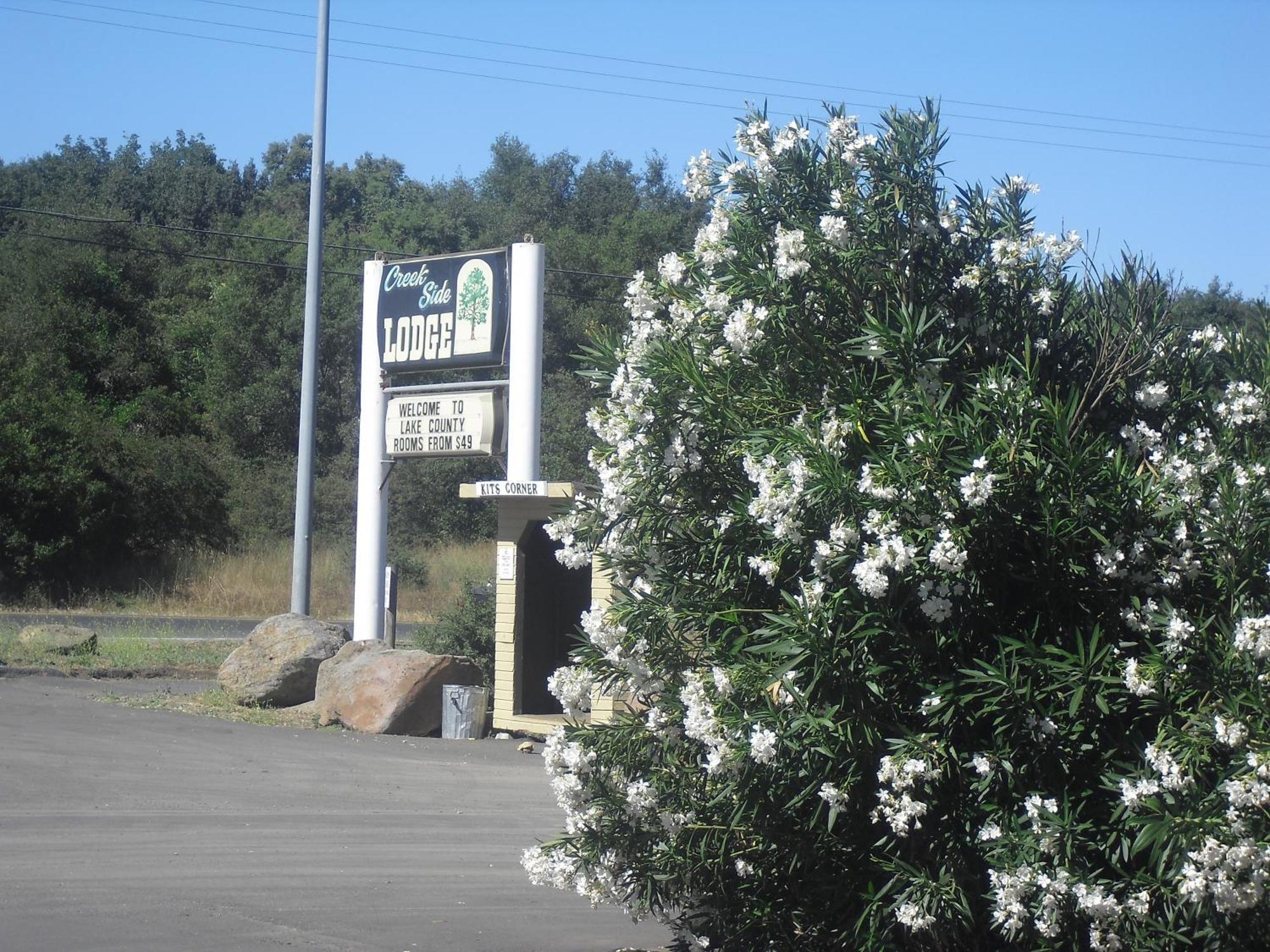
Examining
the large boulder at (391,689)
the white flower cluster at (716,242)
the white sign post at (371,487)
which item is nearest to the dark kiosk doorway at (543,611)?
the large boulder at (391,689)

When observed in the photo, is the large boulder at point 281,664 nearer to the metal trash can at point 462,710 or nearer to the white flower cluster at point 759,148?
the metal trash can at point 462,710

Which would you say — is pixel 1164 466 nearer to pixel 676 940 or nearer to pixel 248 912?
pixel 676 940

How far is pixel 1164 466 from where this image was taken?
451 cm

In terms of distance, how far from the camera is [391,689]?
1440 cm

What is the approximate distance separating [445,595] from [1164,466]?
29681mm

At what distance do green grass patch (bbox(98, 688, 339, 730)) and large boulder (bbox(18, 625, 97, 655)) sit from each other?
3.34 metres

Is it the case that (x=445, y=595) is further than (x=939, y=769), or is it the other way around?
(x=445, y=595)

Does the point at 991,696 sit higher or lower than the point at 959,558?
lower

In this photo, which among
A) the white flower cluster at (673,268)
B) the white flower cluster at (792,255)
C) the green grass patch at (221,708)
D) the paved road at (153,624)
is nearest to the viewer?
the white flower cluster at (792,255)

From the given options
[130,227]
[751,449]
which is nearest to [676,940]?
[751,449]

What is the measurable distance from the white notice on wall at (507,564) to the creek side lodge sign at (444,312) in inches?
102

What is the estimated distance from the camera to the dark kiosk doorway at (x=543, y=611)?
1529 centimetres

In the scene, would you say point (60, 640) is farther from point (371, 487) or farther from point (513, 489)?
point (513, 489)

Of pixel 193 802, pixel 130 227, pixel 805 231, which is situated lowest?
pixel 193 802
